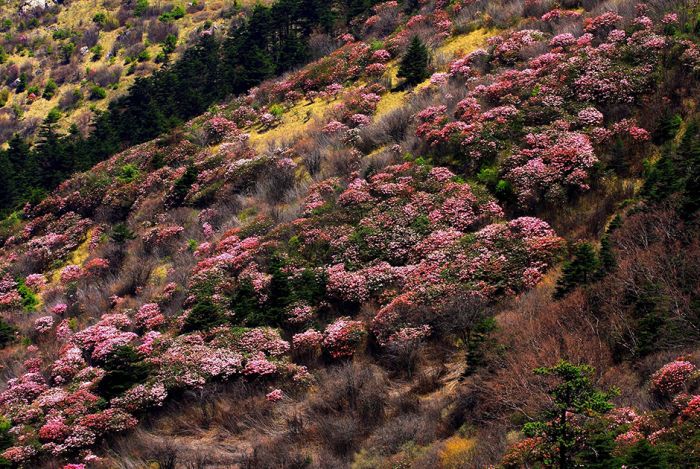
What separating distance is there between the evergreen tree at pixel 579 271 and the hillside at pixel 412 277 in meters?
0.06

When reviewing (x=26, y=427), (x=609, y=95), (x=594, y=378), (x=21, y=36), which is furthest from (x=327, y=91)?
(x=21, y=36)

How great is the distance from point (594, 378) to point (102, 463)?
10.8 meters

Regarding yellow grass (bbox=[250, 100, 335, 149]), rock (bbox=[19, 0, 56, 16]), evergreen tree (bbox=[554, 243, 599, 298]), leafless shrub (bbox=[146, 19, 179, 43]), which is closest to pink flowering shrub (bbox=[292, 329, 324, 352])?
evergreen tree (bbox=[554, 243, 599, 298])

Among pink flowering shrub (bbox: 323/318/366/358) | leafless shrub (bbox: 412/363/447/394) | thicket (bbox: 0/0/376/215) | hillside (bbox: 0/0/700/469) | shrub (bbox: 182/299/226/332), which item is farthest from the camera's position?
thicket (bbox: 0/0/376/215)

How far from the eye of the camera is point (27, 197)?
37188mm

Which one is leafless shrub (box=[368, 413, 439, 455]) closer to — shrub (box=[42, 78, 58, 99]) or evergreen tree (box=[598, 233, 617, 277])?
evergreen tree (box=[598, 233, 617, 277])

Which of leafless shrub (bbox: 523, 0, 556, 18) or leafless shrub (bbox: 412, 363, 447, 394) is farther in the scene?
leafless shrub (bbox: 523, 0, 556, 18)

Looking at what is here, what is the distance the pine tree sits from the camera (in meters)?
27.8

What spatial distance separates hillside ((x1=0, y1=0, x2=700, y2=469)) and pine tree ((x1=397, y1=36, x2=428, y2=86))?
0.11m

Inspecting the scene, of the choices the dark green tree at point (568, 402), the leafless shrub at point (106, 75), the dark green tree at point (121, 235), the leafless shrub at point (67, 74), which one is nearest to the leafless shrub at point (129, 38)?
the leafless shrub at point (106, 75)

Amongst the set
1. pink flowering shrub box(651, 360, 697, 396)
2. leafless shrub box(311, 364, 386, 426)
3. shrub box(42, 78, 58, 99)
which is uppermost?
shrub box(42, 78, 58, 99)

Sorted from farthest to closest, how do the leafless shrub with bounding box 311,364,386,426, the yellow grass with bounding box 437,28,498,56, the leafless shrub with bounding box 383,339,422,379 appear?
the yellow grass with bounding box 437,28,498,56 → the leafless shrub with bounding box 383,339,422,379 → the leafless shrub with bounding box 311,364,386,426

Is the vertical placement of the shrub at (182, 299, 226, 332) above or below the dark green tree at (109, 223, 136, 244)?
below

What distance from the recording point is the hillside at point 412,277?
12086 millimetres
